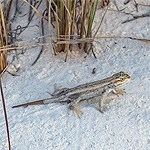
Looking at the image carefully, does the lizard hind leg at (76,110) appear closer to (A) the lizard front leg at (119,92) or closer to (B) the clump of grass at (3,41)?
(A) the lizard front leg at (119,92)

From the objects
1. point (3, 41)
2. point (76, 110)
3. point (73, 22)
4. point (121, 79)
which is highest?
point (73, 22)

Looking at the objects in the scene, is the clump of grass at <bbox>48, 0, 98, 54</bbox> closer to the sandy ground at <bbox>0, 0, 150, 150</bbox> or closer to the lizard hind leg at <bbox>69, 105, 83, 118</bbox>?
the sandy ground at <bbox>0, 0, 150, 150</bbox>

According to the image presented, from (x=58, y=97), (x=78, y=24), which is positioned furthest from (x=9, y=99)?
(x=78, y=24)

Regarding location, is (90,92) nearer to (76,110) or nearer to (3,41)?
(76,110)

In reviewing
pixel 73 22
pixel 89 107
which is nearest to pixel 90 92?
pixel 89 107

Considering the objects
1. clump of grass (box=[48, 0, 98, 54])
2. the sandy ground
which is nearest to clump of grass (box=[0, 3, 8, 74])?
the sandy ground

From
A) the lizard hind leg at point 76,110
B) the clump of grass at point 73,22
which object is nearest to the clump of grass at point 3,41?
the clump of grass at point 73,22
